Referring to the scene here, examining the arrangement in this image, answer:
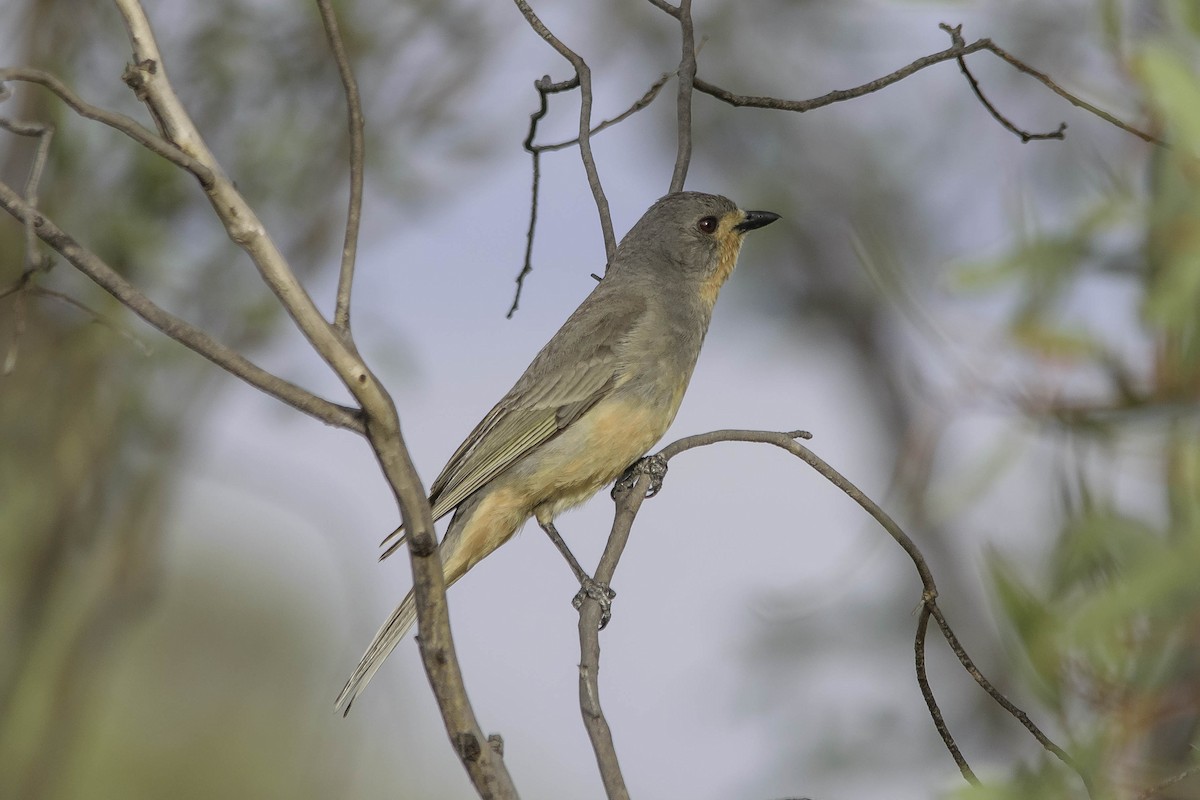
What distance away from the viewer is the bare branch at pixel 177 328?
1889 mm

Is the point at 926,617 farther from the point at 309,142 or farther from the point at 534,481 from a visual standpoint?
the point at 309,142

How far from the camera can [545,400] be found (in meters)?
4.88

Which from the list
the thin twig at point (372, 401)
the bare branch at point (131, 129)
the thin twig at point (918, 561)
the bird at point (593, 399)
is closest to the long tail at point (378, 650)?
the bird at point (593, 399)

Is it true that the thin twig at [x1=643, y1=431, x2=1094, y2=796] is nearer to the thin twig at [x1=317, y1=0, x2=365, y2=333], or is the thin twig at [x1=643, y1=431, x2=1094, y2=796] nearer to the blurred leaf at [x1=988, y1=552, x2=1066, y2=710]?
the blurred leaf at [x1=988, y1=552, x2=1066, y2=710]

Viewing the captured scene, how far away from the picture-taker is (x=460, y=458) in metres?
4.88

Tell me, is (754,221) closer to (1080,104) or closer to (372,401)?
(1080,104)

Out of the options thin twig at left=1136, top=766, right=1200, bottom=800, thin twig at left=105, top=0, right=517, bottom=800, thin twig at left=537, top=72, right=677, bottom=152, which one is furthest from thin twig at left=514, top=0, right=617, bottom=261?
thin twig at left=1136, top=766, right=1200, bottom=800

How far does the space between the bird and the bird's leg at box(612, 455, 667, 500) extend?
0.11ft

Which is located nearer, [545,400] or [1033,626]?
[1033,626]

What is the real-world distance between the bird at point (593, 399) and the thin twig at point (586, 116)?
9.6 inches

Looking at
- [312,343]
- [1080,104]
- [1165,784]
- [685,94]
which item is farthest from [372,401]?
[685,94]

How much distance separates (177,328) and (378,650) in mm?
2173

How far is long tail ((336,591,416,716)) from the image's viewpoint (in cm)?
381

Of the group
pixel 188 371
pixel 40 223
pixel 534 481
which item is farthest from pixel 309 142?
pixel 40 223
